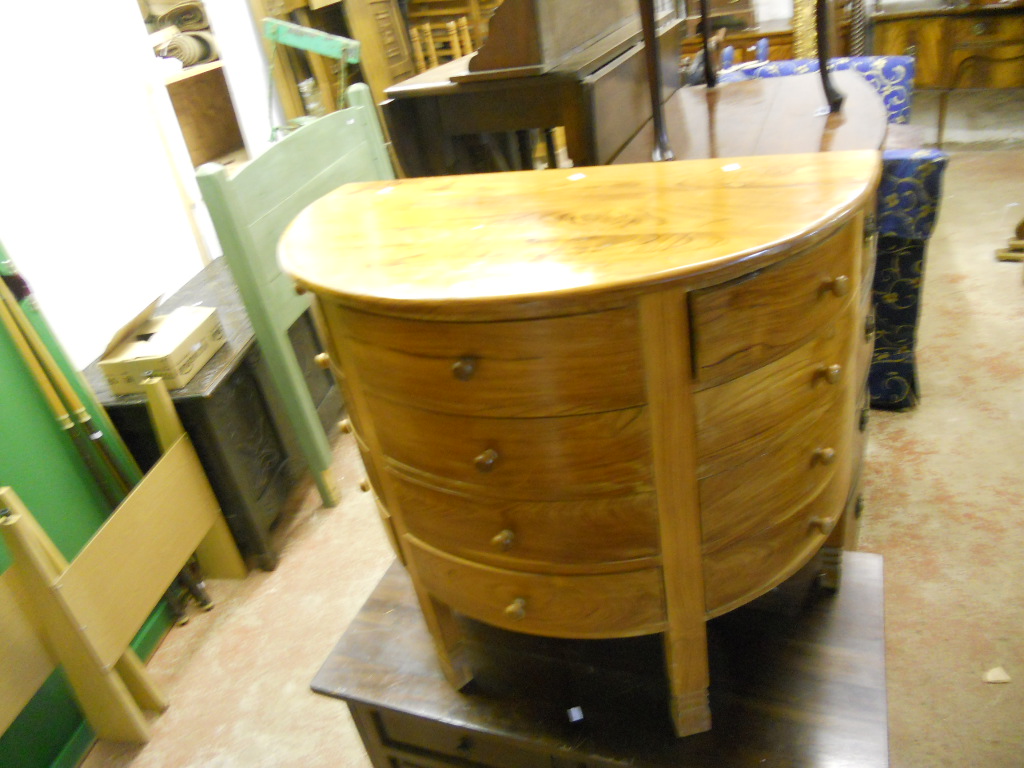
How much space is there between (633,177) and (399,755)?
42.9 inches

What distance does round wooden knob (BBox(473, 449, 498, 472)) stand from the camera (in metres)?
0.86

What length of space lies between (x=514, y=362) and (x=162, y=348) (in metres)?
1.37

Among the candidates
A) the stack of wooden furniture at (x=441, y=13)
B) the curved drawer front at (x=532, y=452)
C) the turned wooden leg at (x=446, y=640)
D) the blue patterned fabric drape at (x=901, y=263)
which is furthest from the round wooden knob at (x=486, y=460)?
the stack of wooden furniture at (x=441, y=13)

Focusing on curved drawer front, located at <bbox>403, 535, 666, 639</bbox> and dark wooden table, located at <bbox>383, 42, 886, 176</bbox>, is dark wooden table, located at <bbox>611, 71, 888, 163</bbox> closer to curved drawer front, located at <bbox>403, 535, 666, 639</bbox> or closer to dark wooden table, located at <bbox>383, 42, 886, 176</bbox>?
dark wooden table, located at <bbox>383, 42, 886, 176</bbox>

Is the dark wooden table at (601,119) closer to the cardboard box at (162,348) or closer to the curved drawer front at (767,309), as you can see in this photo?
the curved drawer front at (767,309)

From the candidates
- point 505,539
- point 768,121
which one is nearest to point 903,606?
point 768,121

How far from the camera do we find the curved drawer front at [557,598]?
3.10 feet

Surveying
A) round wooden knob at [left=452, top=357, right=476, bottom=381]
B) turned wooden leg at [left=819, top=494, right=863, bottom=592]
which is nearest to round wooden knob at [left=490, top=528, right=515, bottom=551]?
round wooden knob at [left=452, top=357, right=476, bottom=381]

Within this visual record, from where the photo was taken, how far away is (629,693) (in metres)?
1.19

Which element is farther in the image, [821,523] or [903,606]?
[903,606]

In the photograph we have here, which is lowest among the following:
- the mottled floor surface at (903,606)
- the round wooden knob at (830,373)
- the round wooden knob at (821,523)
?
the mottled floor surface at (903,606)

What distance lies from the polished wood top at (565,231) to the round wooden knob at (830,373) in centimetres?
19

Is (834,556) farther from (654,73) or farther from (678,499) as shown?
(654,73)

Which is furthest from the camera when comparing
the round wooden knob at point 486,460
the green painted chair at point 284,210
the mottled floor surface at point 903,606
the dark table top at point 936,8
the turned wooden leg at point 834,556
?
the dark table top at point 936,8
